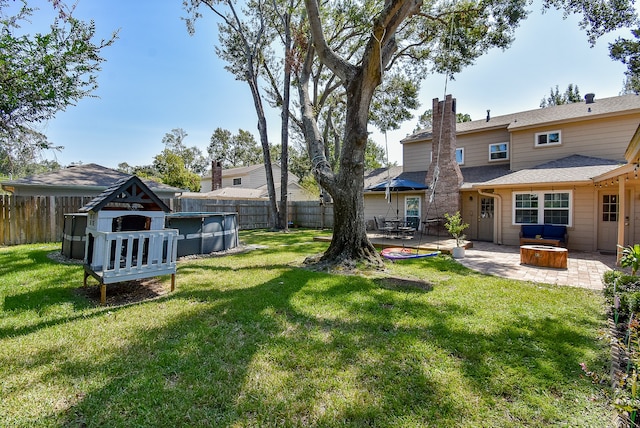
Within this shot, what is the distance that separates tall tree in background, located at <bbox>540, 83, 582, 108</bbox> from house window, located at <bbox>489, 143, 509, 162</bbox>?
2133 cm

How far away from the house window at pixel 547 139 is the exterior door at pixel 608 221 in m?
3.31

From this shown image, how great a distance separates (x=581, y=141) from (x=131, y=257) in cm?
1504

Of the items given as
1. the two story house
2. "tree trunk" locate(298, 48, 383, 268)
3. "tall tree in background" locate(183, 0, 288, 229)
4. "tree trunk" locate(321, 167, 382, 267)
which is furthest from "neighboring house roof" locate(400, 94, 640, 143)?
"tree trunk" locate(321, 167, 382, 267)

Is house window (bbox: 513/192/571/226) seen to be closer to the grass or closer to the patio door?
the patio door

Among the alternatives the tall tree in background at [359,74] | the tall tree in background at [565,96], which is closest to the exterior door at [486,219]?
the tall tree in background at [359,74]

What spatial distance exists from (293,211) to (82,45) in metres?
13.1

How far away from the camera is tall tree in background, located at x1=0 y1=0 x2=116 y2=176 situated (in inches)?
307

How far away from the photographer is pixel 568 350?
9.76 ft

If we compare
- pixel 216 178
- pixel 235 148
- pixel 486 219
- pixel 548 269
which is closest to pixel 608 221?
pixel 486 219

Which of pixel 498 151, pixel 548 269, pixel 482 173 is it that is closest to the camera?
pixel 548 269

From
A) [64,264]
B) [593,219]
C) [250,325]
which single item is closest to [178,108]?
[64,264]

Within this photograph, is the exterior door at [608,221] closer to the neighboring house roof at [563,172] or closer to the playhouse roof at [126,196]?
the neighboring house roof at [563,172]

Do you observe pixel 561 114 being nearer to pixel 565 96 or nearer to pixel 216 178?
pixel 565 96

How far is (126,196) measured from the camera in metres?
4.68
